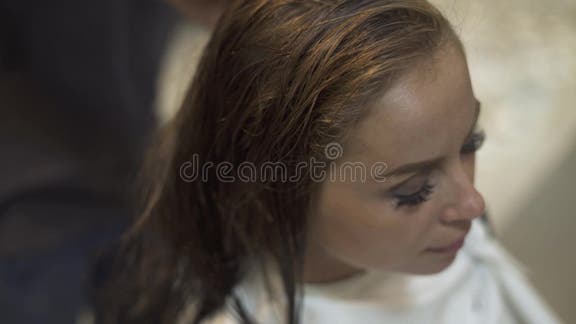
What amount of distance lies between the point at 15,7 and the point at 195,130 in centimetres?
40

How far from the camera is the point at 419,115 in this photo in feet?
1.43

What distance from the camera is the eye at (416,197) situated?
1.56 ft

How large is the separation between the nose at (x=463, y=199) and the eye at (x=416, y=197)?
0.02 metres

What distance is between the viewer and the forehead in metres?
0.44

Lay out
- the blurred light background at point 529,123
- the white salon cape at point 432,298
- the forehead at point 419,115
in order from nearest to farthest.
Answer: the forehead at point 419,115 < the white salon cape at point 432,298 < the blurred light background at point 529,123

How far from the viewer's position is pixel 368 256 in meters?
0.54

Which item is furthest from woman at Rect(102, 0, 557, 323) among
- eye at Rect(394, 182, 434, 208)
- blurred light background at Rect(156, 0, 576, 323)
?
blurred light background at Rect(156, 0, 576, 323)

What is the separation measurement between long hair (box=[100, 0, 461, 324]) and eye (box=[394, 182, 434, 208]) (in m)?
0.07

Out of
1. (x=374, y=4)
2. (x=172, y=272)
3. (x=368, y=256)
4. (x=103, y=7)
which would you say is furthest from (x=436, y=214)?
(x=103, y=7)

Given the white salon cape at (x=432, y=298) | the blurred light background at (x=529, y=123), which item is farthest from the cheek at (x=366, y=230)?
the blurred light background at (x=529, y=123)

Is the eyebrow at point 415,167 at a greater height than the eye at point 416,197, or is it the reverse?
the eyebrow at point 415,167

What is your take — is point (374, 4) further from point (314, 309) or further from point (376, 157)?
point (314, 309)

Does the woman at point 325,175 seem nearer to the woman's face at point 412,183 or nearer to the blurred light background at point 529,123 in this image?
the woman's face at point 412,183

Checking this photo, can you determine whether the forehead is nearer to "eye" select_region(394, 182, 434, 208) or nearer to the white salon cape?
"eye" select_region(394, 182, 434, 208)
